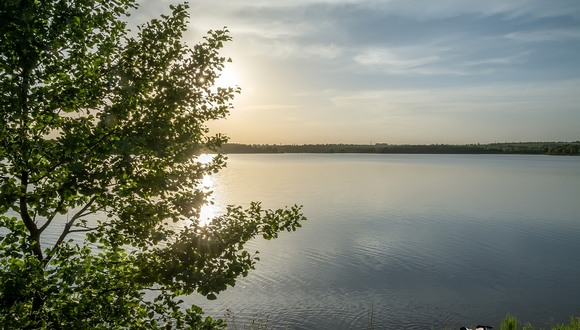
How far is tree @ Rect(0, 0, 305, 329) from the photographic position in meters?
8.92

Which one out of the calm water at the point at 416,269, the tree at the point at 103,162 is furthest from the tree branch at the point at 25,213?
the calm water at the point at 416,269

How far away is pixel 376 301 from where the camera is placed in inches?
1077

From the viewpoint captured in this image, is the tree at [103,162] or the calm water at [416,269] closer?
the tree at [103,162]

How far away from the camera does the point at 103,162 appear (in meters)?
10.0

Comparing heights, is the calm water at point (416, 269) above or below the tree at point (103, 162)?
below

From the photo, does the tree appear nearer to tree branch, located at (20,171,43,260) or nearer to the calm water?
tree branch, located at (20,171,43,260)

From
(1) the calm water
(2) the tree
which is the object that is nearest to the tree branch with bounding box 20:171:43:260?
(2) the tree

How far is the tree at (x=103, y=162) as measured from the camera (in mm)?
8922

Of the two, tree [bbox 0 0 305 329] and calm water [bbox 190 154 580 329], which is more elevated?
tree [bbox 0 0 305 329]

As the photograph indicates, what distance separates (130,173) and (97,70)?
278 centimetres

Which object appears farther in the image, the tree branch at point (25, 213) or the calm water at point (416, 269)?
the calm water at point (416, 269)

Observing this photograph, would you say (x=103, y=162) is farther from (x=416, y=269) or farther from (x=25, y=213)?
(x=416, y=269)

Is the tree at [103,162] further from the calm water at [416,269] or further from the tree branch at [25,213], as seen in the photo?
the calm water at [416,269]

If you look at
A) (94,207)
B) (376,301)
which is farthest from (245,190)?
(94,207)
